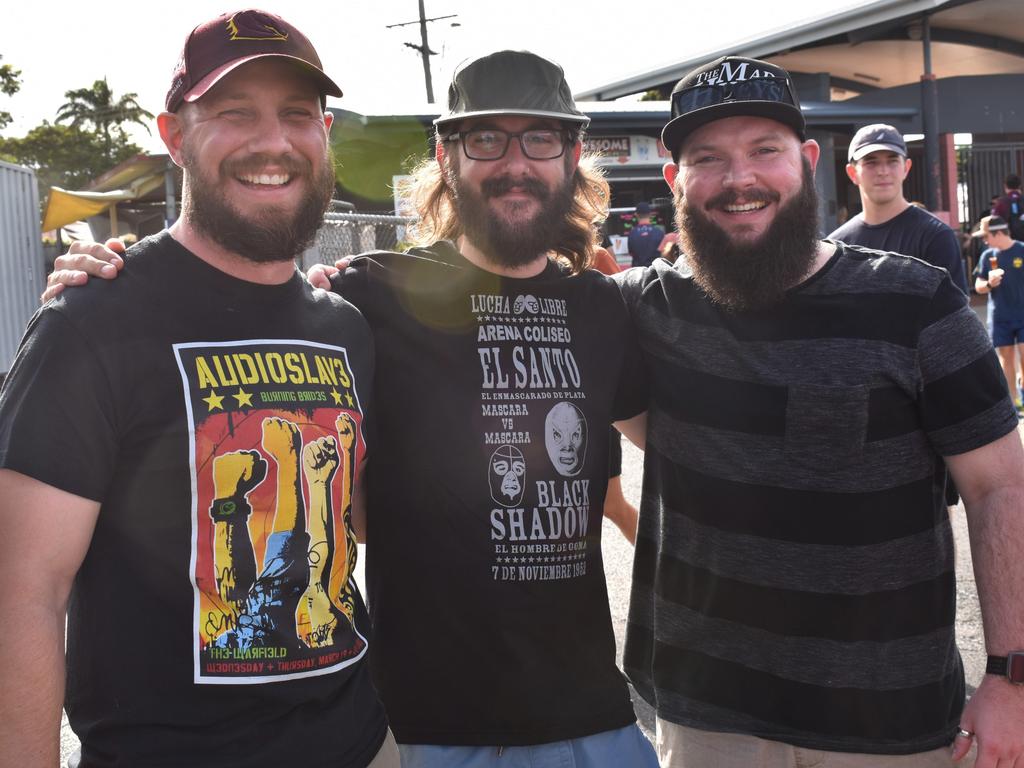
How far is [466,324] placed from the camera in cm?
269

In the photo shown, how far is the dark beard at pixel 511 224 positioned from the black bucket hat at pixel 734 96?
39cm

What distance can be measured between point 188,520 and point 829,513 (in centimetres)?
153

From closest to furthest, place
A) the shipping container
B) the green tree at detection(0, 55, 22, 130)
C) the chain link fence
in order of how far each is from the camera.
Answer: the chain link fence → the shipping container → the green tree at detection(0, 55, 22, 130)

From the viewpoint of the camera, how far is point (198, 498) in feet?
6.47

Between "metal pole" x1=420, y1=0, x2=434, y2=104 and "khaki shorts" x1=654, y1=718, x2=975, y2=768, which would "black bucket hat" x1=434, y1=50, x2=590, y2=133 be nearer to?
"khaki shorts" x1=654, y1=718, x2=975, y2=768

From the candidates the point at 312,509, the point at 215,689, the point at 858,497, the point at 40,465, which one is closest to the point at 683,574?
the point at 858,497

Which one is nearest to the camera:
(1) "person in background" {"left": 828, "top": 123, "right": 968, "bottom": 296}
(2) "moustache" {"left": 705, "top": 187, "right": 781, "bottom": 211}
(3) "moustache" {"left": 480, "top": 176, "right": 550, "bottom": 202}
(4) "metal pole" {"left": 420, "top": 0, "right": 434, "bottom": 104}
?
(2) "moustache" {"left": 705, "top": 187, "right": 781, "bottom": 211}

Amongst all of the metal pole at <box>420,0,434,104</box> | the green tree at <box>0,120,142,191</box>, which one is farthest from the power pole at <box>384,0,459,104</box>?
the green tree at <box>0,120,142,191</box>

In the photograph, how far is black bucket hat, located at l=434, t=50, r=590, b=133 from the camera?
2791 millimetres

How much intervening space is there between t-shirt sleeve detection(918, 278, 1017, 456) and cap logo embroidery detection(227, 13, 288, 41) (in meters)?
1.72

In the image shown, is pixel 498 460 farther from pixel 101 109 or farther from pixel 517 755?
pixel 101 109

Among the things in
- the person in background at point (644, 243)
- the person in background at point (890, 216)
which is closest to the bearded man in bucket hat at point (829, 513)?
the person in background at point (890, 216)

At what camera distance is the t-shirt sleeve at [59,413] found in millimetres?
1802

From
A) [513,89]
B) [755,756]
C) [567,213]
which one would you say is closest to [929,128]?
[567,213]
